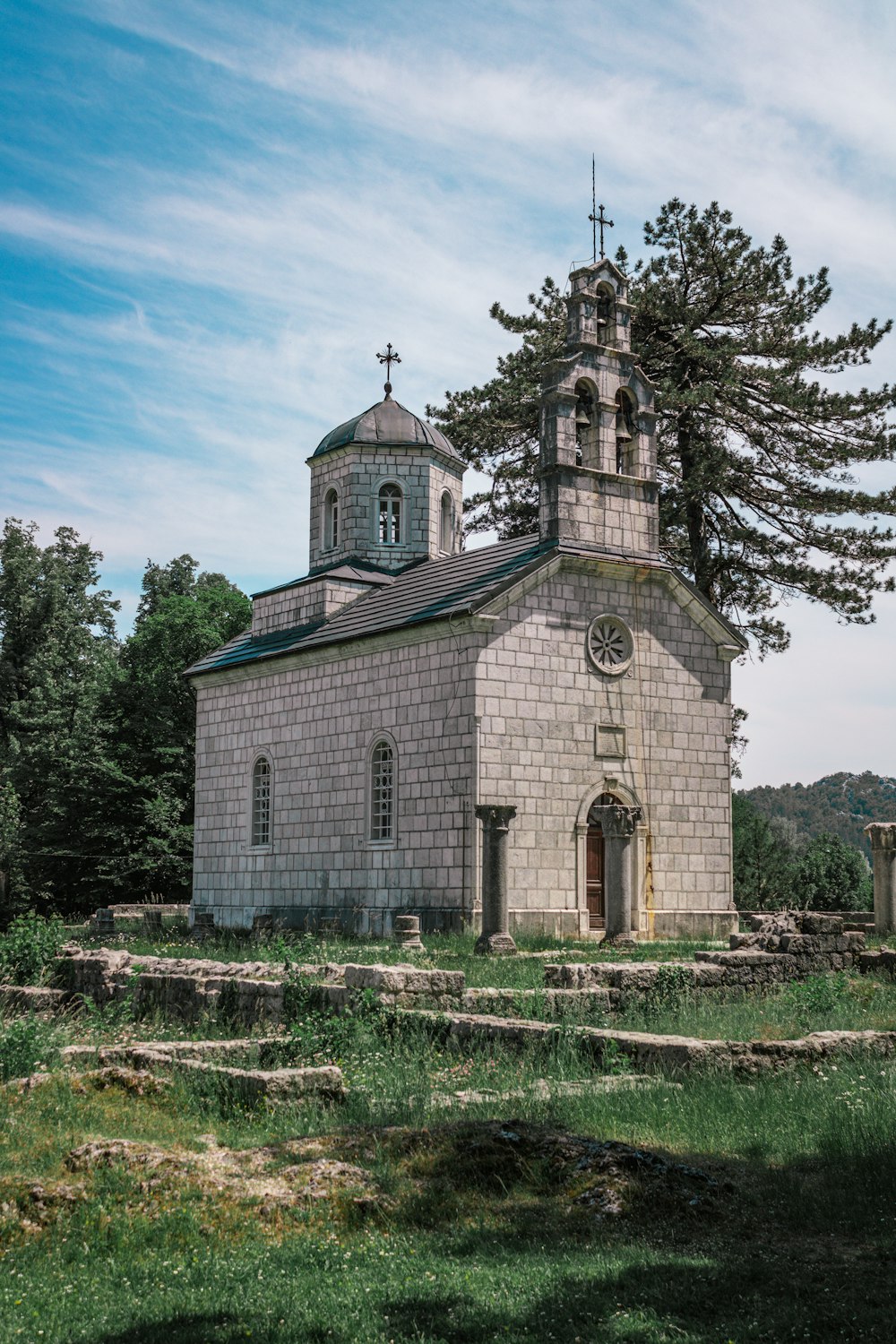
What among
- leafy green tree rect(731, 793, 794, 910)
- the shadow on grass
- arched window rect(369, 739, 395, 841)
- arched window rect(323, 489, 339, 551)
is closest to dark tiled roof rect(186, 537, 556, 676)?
arched window rect(369, 739, 395, 841)

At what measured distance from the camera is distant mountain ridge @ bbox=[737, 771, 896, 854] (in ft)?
425

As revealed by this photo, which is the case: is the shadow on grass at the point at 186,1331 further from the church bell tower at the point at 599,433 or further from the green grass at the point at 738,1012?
the church bell tower at the point at 599,433

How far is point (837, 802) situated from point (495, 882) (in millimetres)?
139921

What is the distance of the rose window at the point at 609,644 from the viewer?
24.0 m

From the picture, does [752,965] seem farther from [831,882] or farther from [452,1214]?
[831,882]

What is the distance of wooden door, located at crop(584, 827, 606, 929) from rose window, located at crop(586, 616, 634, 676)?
2.95m

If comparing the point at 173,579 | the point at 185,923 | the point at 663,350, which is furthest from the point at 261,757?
the point at 173,579

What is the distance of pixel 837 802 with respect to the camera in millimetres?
151625

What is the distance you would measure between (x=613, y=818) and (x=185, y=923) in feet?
44.4

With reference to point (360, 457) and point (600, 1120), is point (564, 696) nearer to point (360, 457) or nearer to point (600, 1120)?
point (360, 457)

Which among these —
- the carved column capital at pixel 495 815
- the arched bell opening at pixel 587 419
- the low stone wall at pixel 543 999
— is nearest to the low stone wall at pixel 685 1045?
the low stone wall at pixel 543 999

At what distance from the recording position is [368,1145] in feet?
25.1

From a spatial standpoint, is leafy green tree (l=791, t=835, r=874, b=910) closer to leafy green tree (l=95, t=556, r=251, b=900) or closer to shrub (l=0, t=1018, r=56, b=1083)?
leafy green tree (l=95, t=556, r=251, b=900)

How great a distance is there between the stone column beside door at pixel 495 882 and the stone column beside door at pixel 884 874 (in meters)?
6.37
